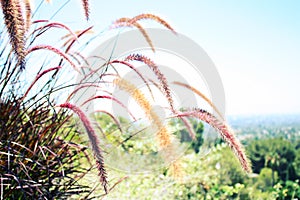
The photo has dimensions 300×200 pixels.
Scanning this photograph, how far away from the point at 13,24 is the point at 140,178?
3.38 m

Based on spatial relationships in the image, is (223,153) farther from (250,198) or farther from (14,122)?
(14,122)

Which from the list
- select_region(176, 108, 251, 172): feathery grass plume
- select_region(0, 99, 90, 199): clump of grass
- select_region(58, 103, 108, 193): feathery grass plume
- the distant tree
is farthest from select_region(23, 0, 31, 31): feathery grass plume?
the distant tree

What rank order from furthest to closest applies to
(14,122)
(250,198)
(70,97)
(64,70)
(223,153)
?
(223,153) → (250,198) → (64,70) → (70,97) → (14,122)

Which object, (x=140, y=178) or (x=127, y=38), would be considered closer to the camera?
(x=127, y=38)

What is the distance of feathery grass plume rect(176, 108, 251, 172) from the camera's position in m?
1.68

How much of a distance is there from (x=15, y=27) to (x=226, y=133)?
2.91 ft

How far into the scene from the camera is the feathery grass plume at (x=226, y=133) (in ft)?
5.50

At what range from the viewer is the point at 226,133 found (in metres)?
1.75

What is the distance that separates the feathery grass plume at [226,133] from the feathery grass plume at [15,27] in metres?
0.80

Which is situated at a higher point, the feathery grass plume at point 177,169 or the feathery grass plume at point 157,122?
the feathery grass plume at point 157,122

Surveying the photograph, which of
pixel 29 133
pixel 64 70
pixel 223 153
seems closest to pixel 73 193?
pixel 29 133

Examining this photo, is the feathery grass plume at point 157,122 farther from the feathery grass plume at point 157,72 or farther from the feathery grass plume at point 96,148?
the feathery grass plume at point 96,148

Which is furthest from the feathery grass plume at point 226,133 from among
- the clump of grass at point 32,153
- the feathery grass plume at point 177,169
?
the clump of grass at point 32,153

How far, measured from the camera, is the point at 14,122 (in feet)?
6.60
